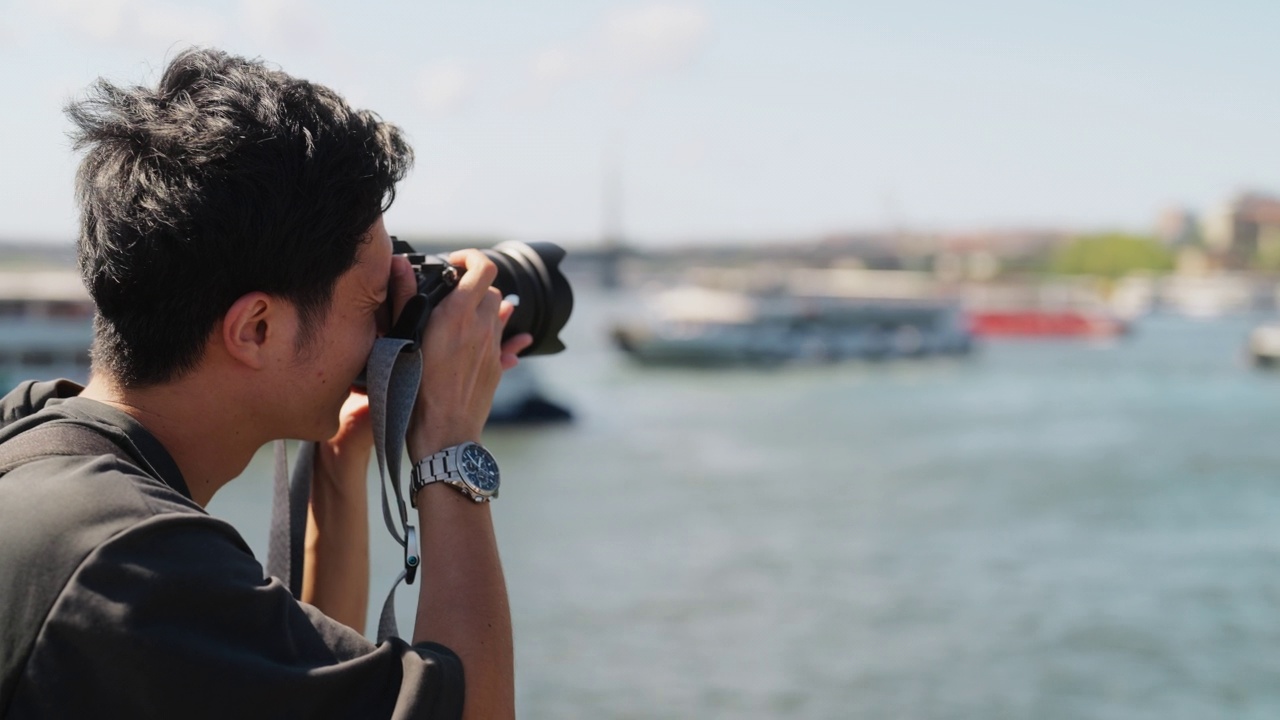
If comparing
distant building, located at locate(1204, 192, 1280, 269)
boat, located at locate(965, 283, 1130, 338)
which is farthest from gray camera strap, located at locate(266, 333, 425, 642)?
distant building, located at locate(1204, 192, 1280, 269)

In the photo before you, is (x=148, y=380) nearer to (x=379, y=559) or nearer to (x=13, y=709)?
(x=13, y=709)

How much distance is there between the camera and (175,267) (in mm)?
608

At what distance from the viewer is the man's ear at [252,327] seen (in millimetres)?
625

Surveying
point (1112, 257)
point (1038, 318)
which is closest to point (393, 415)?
point (1038, 318)

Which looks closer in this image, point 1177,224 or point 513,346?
point 513,346

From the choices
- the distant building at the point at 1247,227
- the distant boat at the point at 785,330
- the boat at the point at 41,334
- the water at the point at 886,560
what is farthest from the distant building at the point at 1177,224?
the boat at the point at 41,334

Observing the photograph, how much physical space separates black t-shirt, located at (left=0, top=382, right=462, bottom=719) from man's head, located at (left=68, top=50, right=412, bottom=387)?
82mm

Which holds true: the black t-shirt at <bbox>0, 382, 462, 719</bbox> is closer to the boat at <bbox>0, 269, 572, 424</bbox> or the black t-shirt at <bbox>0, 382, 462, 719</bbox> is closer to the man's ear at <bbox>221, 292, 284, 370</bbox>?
the man's ear at <bbox>221, 292, 284, 370</bbox>

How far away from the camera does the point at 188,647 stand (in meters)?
0.54

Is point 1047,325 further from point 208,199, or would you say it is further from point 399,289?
point 208,199

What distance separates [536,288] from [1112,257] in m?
58.9

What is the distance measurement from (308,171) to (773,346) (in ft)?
78.2

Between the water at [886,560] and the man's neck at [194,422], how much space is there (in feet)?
14.3

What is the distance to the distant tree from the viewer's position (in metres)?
56.1
